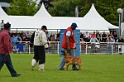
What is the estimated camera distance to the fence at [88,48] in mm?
38219

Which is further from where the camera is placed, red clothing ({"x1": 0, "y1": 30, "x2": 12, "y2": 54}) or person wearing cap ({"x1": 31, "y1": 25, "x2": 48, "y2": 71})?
person wearing cap ({"x1": 31, "y1": 25, "x2": 48, "y2": 71})

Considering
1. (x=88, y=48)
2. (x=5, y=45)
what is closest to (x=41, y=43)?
(x=5, y=45)

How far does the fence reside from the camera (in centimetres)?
3822

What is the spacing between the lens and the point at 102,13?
76062 mm

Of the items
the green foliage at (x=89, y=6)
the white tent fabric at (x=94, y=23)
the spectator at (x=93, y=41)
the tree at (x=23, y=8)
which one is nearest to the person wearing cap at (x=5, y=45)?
the spectator at (x=93, y=41)

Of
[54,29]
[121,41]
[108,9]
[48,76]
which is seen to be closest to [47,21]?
[54,29]

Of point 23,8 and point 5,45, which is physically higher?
point 23,8

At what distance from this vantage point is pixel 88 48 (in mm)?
38750

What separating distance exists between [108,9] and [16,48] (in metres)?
39.3

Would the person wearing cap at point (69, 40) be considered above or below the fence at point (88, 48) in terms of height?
above

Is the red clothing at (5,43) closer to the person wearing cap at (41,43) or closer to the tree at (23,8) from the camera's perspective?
the person wearing cap at (41,43)

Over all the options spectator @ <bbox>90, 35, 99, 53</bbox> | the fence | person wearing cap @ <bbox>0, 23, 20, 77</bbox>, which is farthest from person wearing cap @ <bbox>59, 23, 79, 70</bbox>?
spectator @ <bbox>90, 35, 99, 53</bbox>

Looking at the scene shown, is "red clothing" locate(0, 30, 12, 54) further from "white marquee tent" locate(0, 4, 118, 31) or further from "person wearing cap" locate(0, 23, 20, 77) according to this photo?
"white marquee tent" locate(0, 4, 118, 31)

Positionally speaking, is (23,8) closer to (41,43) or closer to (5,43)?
(41,43)
